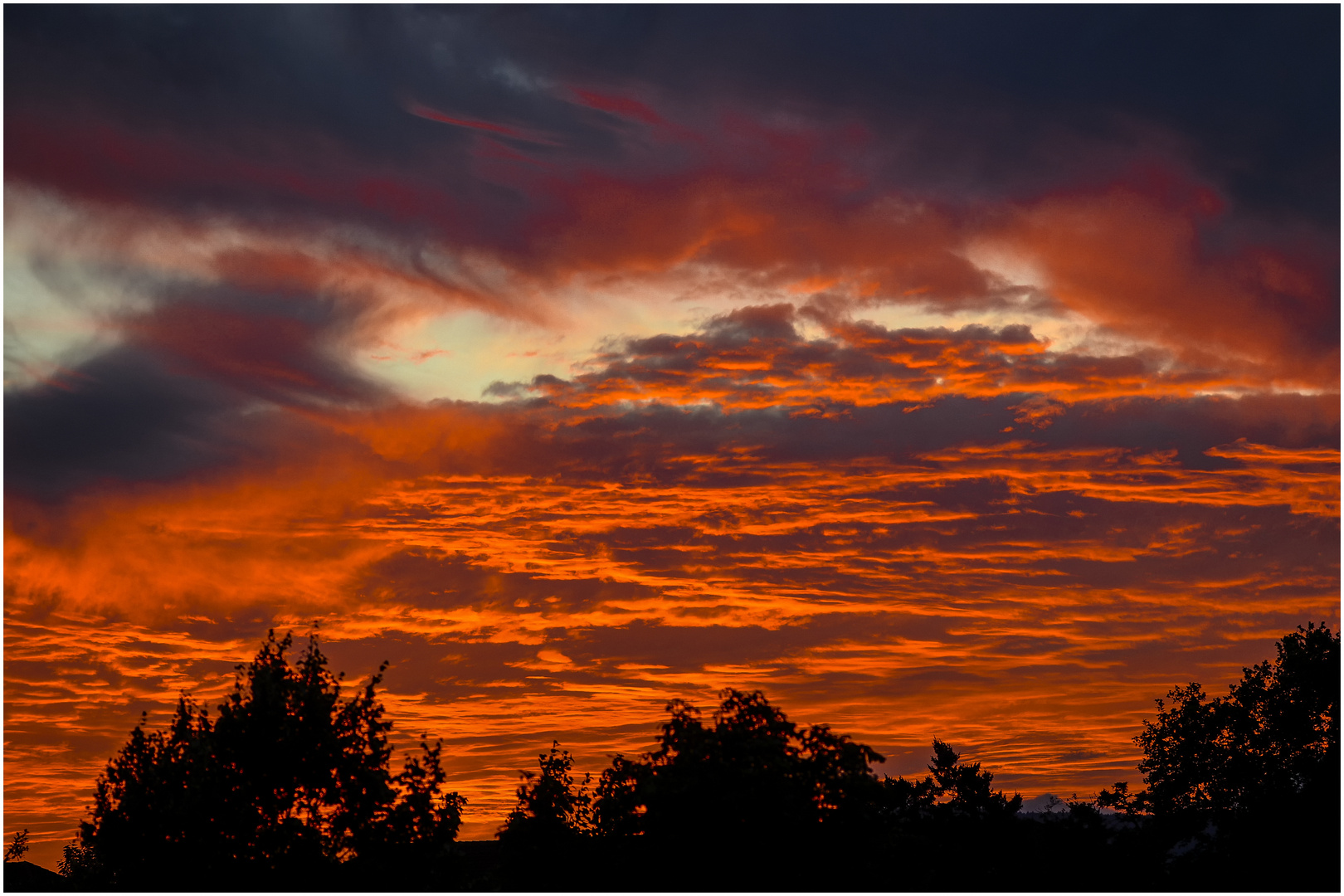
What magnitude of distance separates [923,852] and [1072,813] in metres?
9.86

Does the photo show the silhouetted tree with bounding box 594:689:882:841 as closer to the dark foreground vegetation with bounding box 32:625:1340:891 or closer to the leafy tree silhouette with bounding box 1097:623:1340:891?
the dark foreground vegetation with bounding box 32:625:1340:891

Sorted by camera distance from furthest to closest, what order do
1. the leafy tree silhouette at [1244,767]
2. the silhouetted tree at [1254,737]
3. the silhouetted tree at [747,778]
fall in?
the silhouetted tree at [1254,737] → the leafy tree silhouette at [1244,767] → the silhouetted tree at [747,778]

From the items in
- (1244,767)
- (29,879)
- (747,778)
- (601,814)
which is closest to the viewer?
(747,778)

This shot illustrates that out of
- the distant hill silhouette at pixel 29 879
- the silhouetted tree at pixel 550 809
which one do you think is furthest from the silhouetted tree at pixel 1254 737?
the distant hill silhouette at pixel 29 879

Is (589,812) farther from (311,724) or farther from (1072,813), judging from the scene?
(311,724)

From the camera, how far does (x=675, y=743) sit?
37938 millimetres

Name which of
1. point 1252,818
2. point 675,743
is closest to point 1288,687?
point 1252,818

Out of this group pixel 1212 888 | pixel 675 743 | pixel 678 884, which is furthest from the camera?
pixel 1212 888

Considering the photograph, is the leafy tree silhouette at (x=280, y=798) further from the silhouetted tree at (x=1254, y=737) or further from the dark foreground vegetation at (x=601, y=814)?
the silhouetted tree at (x=1254, y=737)

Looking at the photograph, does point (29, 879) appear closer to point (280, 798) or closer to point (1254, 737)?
point (280, 798)

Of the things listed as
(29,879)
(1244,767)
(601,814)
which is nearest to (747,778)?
(601,814)

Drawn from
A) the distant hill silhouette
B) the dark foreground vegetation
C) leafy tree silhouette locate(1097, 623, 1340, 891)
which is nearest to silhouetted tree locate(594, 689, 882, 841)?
the dark foreground vegetation

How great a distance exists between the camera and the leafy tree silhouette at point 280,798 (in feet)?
127

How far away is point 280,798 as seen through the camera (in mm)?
39719
